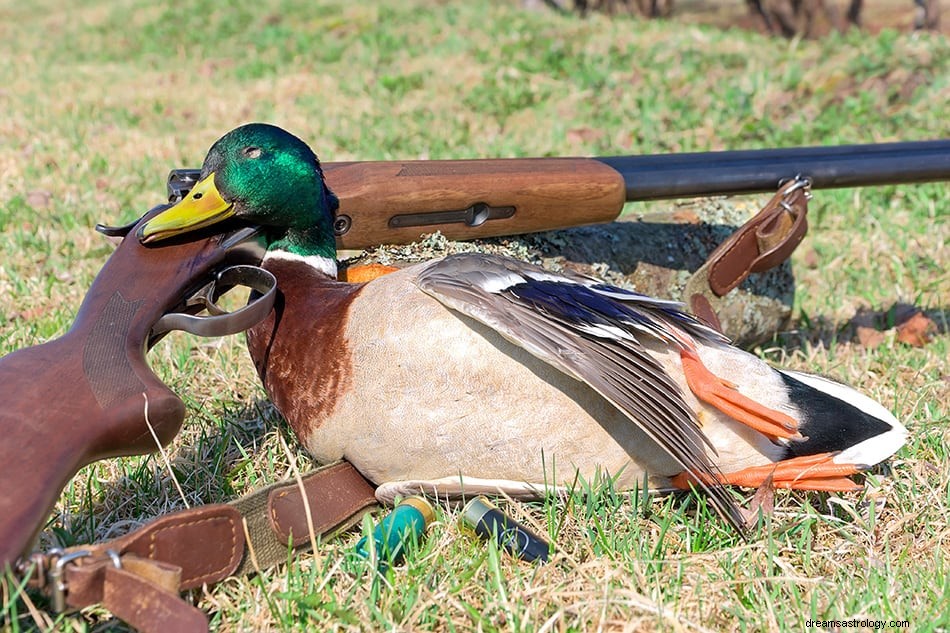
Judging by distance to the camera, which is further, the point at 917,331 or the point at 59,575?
the point at 917,331

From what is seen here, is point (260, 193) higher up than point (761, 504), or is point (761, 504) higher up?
point (260, 193)

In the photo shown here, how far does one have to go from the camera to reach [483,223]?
116 inches

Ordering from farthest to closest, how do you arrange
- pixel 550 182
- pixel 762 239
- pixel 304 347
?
1. pixel 762 239
2. pixel 550 182
3. pixel 304 347

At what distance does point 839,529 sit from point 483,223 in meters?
1.33

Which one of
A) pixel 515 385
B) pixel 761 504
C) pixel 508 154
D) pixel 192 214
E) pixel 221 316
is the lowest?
pixel 508 154

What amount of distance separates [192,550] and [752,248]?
2.11m

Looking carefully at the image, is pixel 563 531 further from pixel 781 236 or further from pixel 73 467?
pixel 781 236

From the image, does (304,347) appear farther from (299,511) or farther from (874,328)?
(874,328)

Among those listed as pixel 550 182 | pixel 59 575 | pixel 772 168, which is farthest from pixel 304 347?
pixel 772 168

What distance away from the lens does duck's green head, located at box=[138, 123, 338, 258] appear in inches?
94.7

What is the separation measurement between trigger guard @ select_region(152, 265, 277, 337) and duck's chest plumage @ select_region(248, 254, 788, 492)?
160 millimetres

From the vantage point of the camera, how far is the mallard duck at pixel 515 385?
2.18 m

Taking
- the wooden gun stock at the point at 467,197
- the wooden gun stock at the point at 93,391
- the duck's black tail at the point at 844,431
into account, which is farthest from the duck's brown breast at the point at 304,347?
the duck's black tail at the point at 844,431

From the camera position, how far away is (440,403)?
2.24 meters
